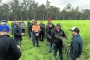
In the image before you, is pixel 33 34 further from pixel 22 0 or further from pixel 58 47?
pixel 22 0

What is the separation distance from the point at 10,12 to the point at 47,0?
18605 millimetres

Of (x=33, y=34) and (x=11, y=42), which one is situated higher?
(x=11, y=42)

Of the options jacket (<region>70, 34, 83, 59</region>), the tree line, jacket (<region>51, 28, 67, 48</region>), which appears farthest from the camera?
the tree line

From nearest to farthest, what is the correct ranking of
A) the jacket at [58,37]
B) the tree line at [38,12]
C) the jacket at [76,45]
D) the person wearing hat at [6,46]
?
the person wearing hat at [6,46]
the jacket at [76,45]
the jacket at [58,37]
the tree line at [38,12]

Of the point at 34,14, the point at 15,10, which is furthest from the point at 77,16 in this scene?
the point at 15,10

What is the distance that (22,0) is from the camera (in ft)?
368

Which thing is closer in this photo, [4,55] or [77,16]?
[4,55]

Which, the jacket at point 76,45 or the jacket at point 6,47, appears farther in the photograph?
the jacket at point 76,45

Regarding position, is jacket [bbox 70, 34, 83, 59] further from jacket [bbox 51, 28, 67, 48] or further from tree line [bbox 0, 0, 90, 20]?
tree line [bbox 0, 0, 90, 20]

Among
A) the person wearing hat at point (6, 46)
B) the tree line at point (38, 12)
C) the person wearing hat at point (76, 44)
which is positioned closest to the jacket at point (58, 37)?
the person wearing hat at point (76, 44)

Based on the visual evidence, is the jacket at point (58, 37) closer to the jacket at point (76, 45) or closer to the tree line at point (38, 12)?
the jacket at point (76, 45)

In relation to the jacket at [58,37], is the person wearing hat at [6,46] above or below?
above

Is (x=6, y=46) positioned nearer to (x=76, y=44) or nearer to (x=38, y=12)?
(x=76, y=44)

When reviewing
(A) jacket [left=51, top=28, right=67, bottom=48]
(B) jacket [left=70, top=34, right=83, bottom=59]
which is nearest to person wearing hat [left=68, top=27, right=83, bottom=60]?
(B) jacket [left=70, top=34, right=83, bottom=59]
